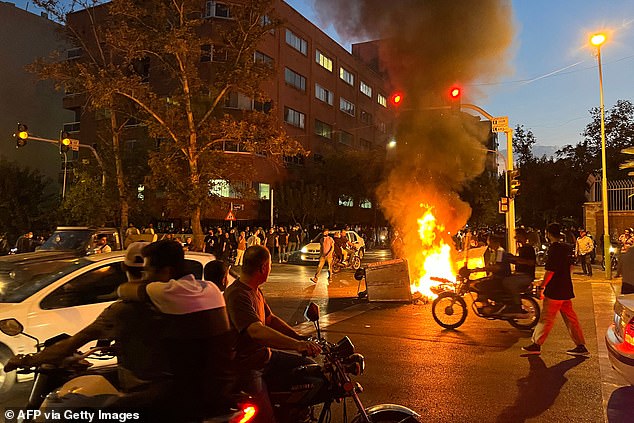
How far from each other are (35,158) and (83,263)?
1739 inches

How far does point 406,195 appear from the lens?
19.2m

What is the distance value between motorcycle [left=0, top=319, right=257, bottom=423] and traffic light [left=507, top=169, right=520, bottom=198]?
14.8 metres

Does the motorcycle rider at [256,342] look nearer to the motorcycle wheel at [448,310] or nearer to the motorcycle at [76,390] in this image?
the motorcycle at [76,390]

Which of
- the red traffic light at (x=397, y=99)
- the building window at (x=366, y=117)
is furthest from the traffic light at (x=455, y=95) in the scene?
the building window at (x=366, y=117)

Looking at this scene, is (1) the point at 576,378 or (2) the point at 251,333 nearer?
(2) the point at 251,333

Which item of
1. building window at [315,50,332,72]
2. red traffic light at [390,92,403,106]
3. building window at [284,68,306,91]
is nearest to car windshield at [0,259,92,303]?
red traffic light at [390,92,403,106]

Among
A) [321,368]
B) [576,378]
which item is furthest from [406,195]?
[321,368]

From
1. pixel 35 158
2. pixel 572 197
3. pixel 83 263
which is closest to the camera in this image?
pixel 83 263

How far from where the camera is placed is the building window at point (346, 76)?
4922 cm

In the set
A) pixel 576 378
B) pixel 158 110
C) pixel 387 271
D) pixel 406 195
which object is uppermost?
pixel 158 110

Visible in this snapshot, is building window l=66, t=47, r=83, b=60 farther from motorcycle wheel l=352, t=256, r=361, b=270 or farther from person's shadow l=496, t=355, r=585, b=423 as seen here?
person's shadow l=496, t=355, r=585, b=423

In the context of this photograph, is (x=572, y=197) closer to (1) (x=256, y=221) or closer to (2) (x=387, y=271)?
(1) (x=256, y=221)

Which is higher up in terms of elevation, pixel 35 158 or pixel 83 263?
pixel 35 158

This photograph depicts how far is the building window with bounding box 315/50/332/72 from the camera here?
44.3 meters
